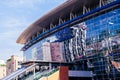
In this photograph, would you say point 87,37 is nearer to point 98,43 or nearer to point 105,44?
point 98,43

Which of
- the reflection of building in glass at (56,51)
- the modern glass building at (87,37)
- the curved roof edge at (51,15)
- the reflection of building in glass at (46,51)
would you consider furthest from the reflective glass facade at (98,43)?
the reflection of building in glass at (46,51)

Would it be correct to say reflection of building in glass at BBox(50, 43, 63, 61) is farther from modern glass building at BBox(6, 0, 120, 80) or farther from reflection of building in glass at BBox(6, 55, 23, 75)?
reflection of building in glass at BBox(6, 55, 23, 75)

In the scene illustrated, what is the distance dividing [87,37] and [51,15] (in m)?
9.03

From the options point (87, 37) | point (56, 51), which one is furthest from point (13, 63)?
point (87, 37)

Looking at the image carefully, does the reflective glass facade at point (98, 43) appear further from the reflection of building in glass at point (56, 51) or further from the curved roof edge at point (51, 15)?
the curved roof edge at point (51, 15)

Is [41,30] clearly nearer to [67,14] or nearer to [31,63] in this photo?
[67,14]

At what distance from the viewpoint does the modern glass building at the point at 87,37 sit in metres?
31.4

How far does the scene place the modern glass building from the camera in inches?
1236

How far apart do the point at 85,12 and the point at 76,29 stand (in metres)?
3.16

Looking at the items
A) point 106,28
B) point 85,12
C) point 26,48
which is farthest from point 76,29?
point 26,48

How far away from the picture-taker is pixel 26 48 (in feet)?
183

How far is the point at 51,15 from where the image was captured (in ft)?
Result: 137

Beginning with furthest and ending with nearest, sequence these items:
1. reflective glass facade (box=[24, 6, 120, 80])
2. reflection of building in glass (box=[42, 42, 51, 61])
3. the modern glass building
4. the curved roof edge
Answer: reflection of building in glass (box=[42, 42, 51, 61]) < the curved roof edge < the modern glass building < reflective glass facade (box=[24, 6, 120, 80])


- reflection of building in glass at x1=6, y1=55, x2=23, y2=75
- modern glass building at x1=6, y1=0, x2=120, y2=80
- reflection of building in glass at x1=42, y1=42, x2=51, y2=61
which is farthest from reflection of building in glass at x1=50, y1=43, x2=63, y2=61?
reflection of building in glass at x1=6, y1=55, x2=23, y2=75
